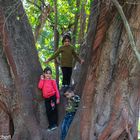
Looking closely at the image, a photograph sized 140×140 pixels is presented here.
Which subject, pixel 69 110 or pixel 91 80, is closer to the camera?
pixel 91 80

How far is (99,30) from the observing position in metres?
4.72

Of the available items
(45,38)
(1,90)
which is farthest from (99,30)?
(45,38)

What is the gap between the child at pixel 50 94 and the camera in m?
5.24

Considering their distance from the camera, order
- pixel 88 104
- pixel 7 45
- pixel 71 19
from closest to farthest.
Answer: pixel 88 104
pixel 7 45
pixel 71 19

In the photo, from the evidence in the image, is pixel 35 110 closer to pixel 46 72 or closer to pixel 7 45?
pixel 46 72

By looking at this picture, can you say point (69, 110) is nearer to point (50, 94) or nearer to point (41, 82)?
point (50, 94)

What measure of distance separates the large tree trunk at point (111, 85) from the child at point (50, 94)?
546mm

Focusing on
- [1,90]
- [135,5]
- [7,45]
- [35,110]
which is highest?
[135,5]

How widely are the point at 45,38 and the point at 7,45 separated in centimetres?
589

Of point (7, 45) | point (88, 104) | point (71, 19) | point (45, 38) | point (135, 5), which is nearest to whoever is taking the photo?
point (135, 5)

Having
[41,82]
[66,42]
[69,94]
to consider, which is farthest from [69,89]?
[66,42]

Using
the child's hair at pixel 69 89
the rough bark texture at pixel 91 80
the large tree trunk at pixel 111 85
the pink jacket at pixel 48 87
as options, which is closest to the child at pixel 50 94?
the pink jacket at pixel 48 87

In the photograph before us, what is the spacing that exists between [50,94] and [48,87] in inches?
4.9

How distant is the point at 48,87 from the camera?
206 inches
